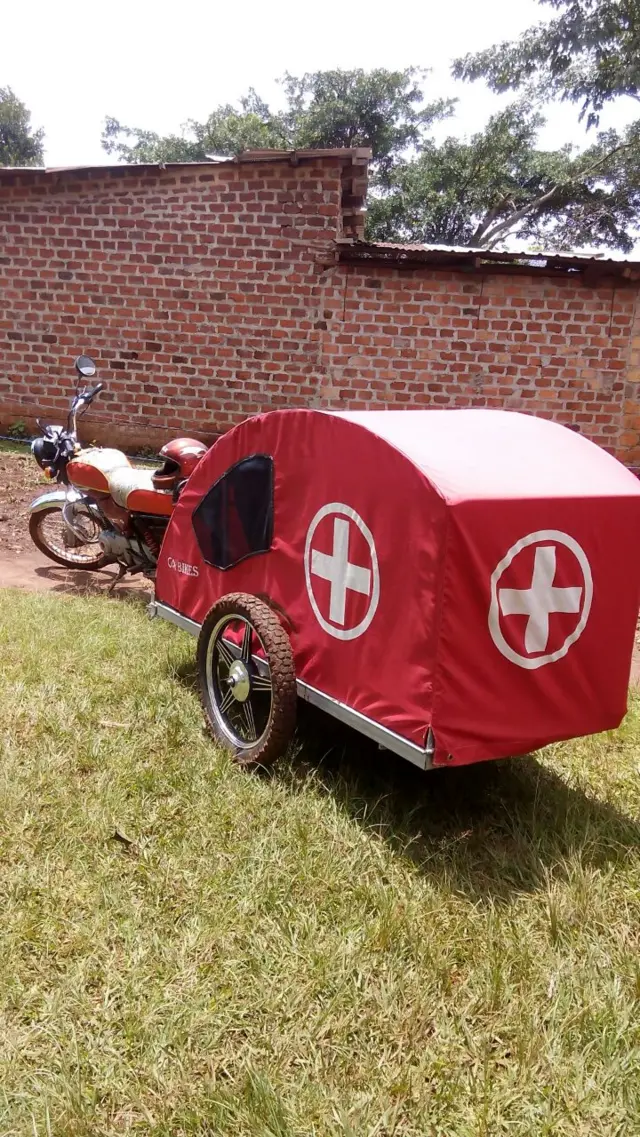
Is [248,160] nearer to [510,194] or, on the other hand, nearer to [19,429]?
[19,429]

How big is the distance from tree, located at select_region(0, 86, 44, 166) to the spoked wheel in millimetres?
36078

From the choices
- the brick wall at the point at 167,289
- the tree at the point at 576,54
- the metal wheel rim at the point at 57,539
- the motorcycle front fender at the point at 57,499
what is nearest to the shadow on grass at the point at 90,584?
the metal wheel rim at the point at 57,539

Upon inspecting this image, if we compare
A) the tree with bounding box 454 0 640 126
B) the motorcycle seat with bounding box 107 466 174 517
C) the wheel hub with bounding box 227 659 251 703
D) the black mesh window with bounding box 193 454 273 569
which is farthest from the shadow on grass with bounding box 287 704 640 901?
the tree with bounding box 454 0 640 126

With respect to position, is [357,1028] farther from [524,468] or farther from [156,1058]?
[524,468]

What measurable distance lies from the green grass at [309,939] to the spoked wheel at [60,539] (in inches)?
103

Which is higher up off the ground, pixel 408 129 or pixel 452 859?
pixel 408 129

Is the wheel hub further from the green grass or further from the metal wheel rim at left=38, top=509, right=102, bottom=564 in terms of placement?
the metal wheel rim at left=38, top=509, right=102, bottom=564

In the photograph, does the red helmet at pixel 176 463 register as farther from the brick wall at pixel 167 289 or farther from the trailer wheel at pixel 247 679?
the brick wall at pixel 167 289

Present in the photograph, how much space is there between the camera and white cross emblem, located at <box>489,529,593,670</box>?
2750 millimetres

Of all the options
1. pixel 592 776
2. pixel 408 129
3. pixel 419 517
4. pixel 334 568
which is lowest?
pixel 592 776

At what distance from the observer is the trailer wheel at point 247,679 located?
10.7 ft

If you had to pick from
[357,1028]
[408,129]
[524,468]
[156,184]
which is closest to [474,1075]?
[357,1028]

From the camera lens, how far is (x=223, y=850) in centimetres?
292

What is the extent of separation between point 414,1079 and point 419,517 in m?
1.55
